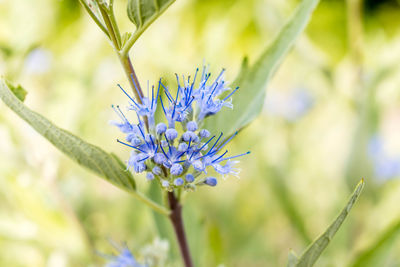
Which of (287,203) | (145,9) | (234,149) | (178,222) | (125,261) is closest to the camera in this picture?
(145,9)

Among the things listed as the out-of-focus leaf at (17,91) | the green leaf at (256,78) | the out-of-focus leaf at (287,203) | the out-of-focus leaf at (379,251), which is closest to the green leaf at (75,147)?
the out-of-focus leaf at (17,91)

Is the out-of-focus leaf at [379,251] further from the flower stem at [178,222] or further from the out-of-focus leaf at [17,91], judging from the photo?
the out-of-focus leaf at [17,91]

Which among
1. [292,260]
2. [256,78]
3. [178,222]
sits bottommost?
[292,260]

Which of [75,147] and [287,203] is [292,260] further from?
[287,203]

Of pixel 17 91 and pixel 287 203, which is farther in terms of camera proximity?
pixel 287 203

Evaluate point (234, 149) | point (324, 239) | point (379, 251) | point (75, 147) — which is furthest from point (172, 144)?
point (234, 149)

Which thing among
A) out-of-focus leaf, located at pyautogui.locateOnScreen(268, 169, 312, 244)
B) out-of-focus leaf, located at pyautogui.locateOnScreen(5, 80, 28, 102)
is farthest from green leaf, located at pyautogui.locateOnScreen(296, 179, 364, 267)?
out-of-focus leaf, located at pyautogui.locateOnScreen(268, 169, 312, 244)

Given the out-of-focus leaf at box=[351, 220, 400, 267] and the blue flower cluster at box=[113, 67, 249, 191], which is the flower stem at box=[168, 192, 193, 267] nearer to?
the blue flower cluster at box=[113, 67, 249, 191]

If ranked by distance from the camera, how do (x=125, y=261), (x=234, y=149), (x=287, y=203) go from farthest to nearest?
(x=234, y=149)
(x=287, y=203)
(x=125, y=261)
